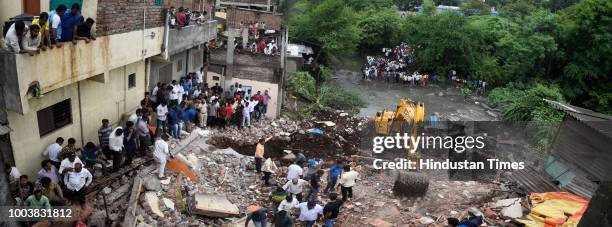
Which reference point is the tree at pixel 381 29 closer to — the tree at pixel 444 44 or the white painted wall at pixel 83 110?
the tree at pixel 444 44

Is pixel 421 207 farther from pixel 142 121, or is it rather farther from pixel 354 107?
pixel 354 107

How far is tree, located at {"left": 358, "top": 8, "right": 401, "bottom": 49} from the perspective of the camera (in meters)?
40.2

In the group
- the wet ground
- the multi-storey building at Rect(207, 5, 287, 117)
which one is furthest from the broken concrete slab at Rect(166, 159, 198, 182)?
the wet ground

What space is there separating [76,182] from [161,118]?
4230mm

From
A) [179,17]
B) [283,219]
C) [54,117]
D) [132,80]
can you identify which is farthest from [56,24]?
[179,17]

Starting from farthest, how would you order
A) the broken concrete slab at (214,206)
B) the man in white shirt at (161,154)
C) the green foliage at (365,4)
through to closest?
the green foliage at (365,4) < the man in white shirt at (161,154) < the broken concrete slab at (214,206)

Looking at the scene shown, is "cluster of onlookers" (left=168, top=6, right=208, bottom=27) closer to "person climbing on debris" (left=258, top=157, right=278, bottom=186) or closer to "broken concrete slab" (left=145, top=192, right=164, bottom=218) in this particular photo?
"person climbing on debris" (left=258, top=157, right=278, bottom=186)

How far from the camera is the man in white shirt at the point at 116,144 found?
971 cm

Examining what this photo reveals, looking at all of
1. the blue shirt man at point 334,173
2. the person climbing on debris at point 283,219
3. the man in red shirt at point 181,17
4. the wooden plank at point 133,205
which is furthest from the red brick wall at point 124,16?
the blue shirt man at point 334,173

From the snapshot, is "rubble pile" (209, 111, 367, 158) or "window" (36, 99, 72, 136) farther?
"rubble pile" (209, 111, 367, 158)

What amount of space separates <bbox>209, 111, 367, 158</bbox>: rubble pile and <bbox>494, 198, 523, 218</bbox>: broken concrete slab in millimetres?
6485

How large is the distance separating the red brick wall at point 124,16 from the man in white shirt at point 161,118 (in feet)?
6.82

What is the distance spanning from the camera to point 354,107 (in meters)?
26.6

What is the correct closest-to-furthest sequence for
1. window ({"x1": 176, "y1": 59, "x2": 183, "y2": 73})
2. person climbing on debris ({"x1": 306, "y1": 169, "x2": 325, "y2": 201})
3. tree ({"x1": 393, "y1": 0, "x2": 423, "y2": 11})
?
1. person climbing on debris ({"x1": 306, "y1": 169, "x2": 325, "y2": 201})
2. window ({"x1": 176, "y1": 59, "x2": 183, "y2": 73})
3. tree ({"x1": 393, "y1": 0, "x2": 423, "y2": 11})
